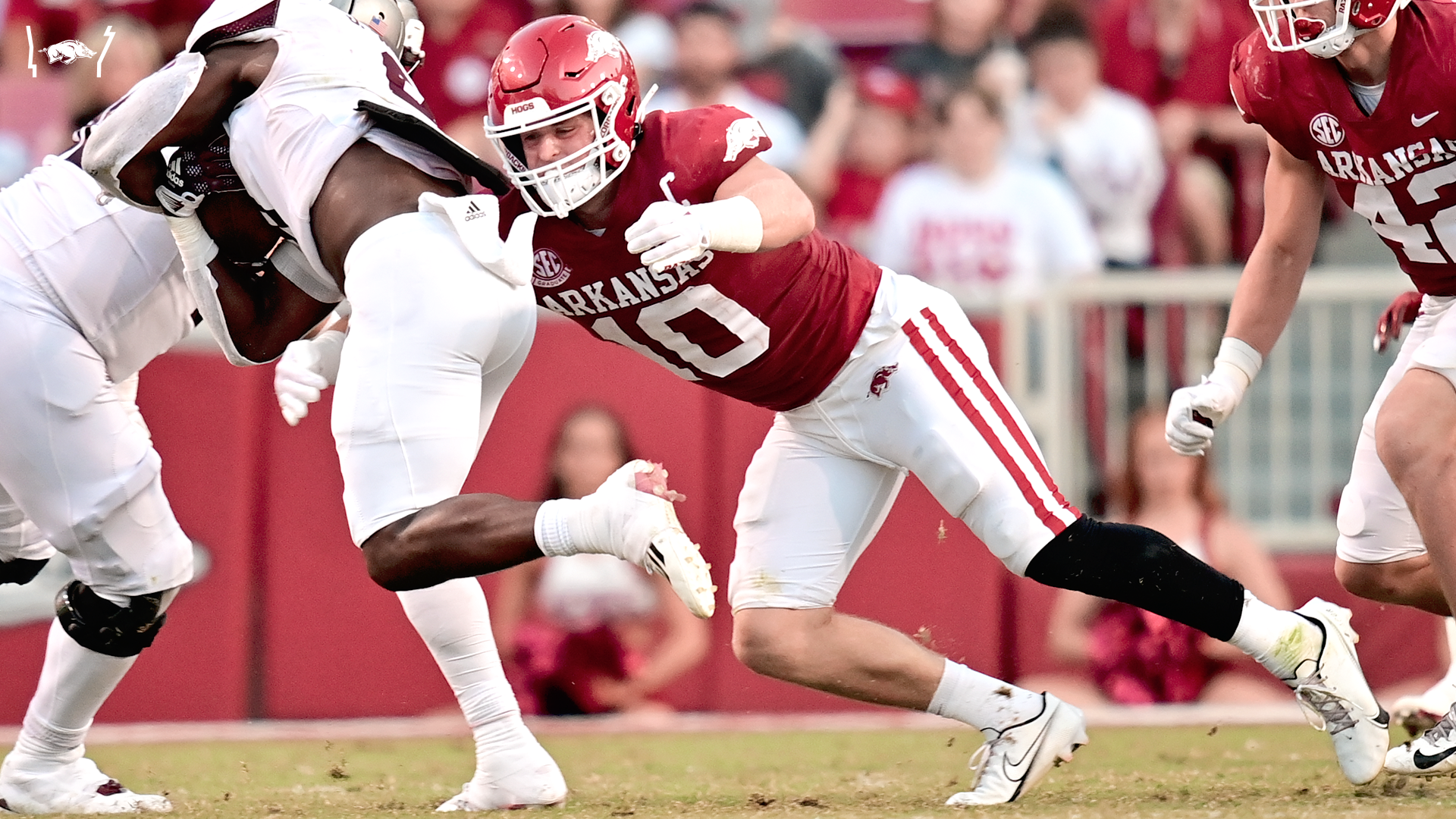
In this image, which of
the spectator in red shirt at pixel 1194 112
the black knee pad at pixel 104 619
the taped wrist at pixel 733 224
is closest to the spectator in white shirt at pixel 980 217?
the spectator in red shirt at pixel 1194 112

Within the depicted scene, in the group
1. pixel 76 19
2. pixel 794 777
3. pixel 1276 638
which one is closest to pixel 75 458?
pixel 794 777

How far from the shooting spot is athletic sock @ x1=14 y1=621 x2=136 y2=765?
400 cm

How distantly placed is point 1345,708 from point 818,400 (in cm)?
130

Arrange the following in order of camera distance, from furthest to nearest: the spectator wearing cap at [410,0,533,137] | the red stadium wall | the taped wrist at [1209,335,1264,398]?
1. the spectator wearing cap at [410,0,533,137]
2. the red stadium wall
3. the taped wrist at [1209,335,1264,398]

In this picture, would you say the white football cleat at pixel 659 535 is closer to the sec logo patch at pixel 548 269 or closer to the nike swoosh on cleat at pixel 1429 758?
the sec logo patch at pixel 548 269

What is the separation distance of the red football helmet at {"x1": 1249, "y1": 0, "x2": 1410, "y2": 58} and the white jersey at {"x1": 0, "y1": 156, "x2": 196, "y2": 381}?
8.17 feet

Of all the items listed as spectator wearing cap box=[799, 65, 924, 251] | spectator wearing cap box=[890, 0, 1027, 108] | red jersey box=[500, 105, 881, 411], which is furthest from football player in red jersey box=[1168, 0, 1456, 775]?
spectator wearing cap box=[890, 0, 1027, 108]

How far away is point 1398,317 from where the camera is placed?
437 cm

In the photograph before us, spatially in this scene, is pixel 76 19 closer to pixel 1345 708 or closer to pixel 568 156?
pixel 568 156

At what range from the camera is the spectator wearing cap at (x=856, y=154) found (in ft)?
25.4

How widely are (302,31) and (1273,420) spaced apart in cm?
397

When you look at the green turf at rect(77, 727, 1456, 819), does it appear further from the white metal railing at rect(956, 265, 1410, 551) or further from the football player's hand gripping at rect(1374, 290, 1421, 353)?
the white metal railing at rect(956, 265, 1410, 551)

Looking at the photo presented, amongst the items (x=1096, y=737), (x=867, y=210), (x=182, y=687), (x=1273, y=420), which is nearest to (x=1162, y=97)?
(x=867, y=210)

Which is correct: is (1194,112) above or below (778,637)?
below
